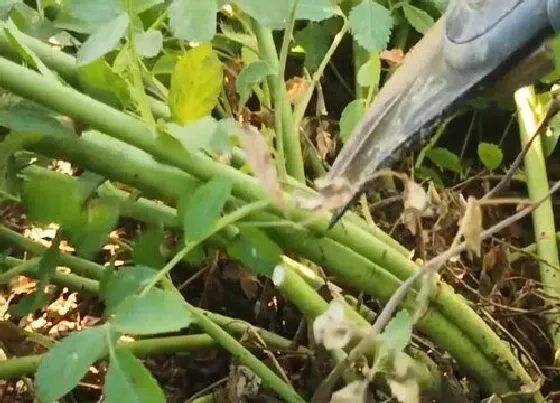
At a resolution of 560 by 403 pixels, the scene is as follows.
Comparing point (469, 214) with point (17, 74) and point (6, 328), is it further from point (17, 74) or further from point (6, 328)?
point (6, 328)

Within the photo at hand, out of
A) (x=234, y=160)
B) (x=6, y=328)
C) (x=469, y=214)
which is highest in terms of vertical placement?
(x=469, y=214)

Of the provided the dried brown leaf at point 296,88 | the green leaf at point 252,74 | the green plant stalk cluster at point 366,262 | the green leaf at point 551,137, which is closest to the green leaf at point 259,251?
the green plant stalk cluster at point 366,262

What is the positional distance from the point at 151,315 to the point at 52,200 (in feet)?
0.42

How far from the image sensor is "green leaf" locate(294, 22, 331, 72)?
0.86m

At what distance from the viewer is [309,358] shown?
726 mm

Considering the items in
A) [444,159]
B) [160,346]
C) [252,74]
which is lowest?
[160,346]

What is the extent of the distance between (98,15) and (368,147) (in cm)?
17

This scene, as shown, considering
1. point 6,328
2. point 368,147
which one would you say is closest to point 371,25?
point 368,147

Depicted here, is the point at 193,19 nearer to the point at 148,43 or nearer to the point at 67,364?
the point at 148,43

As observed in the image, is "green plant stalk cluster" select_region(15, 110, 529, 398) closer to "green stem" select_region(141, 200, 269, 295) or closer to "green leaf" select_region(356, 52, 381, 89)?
"green stem" select_region(141, 200, 269, 295)

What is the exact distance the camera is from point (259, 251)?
57 centimetres

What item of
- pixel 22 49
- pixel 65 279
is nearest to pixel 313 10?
pixel 22 49

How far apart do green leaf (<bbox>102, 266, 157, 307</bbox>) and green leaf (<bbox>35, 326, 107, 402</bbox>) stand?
0.06 meters

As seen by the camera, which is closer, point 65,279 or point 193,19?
point 193,19
